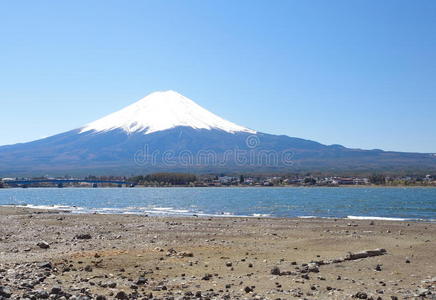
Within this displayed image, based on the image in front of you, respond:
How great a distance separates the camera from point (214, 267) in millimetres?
15742

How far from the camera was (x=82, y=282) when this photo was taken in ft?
43.5

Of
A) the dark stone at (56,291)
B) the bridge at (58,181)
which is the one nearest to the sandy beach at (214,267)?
the dark stone at (56,291)

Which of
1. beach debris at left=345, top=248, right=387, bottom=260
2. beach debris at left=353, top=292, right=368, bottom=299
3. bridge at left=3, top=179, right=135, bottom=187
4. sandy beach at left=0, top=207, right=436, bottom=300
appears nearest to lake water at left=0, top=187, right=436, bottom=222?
sandy beach at left=0, top=207, right=436, bottom=300

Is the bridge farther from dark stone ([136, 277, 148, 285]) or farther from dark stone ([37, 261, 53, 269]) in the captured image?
dark stone ([136, 277, 148, 285])

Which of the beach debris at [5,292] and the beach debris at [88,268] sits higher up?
the beach debris at [5,292]

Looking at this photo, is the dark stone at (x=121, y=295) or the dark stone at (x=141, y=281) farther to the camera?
the dark stone at (x=141, y=281)

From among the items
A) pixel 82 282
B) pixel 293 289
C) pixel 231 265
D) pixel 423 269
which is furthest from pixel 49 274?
pixel 423 269

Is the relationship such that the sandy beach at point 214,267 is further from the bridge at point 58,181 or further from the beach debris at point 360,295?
the bridge at point 58,181

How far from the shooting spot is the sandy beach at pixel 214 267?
12227 mm

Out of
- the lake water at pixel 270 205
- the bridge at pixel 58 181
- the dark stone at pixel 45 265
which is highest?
the dark stone at pixel 45 265

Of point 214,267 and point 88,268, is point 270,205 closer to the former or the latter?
point 214,267

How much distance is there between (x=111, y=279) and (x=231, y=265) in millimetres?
3699

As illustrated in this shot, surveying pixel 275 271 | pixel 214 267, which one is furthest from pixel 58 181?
pixel 275 271

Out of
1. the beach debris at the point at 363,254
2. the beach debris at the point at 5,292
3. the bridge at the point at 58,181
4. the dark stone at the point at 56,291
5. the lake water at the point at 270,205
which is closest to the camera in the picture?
the beach debris at the point at 5,292
